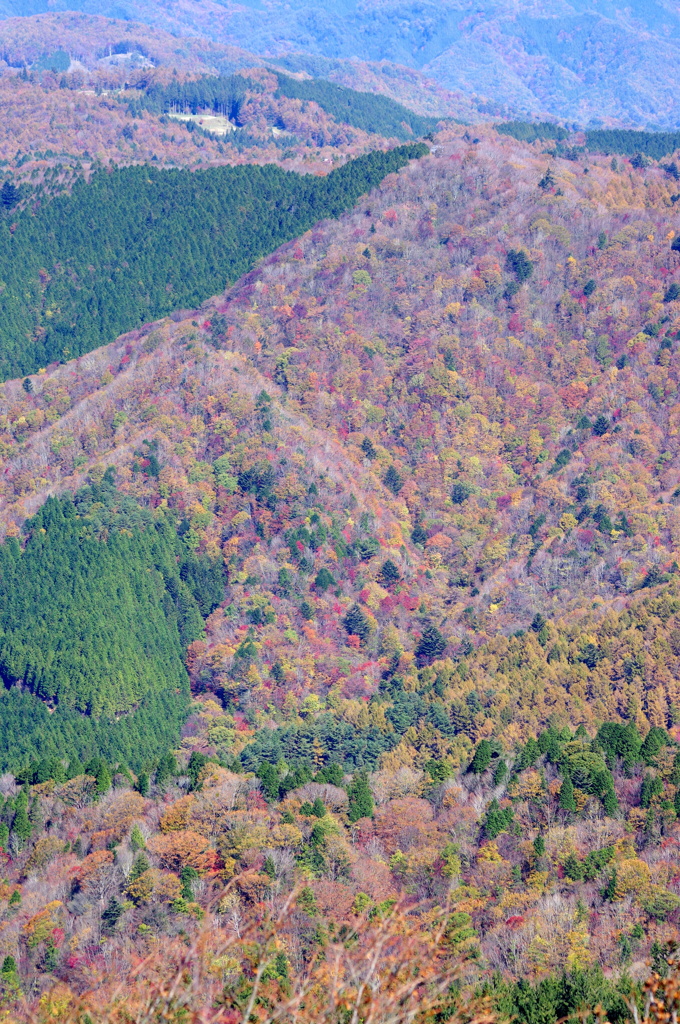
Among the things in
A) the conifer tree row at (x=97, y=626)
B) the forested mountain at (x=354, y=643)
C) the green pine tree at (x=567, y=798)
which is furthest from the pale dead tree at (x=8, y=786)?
the green pine tree at (x=567, y=798)

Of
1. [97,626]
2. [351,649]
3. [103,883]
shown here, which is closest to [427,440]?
[351,649]

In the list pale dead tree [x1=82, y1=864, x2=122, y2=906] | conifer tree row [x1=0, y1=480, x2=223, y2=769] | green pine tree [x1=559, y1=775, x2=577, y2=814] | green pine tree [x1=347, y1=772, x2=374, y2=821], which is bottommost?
conifer tree row [x1=0, y1=480, x2=223, y2=769]

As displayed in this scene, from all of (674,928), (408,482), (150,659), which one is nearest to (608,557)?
(408,482)

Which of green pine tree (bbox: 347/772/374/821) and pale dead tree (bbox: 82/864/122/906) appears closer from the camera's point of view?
pale dead tree (bbox: 82/864/122/906)

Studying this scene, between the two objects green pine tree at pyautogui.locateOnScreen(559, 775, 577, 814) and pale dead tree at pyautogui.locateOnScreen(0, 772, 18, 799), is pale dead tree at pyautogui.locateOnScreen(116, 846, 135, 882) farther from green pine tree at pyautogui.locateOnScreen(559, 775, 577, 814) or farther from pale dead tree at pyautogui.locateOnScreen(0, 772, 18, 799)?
green pine tree at pyautogui.locateOnScreen(559, 775, 577, 814)

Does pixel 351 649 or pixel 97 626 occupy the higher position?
pixel 97 626

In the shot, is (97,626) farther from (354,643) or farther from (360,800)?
(360,800)

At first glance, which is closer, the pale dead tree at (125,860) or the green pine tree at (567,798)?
the pale dead tree at (125,860)

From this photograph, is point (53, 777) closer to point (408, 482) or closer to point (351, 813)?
point (351, 813)

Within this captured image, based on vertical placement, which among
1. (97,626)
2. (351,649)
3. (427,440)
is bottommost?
(351,649)

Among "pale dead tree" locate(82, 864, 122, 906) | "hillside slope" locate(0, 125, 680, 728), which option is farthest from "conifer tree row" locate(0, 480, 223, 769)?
"pale dead tree" locate(82, 864, 122, 906)

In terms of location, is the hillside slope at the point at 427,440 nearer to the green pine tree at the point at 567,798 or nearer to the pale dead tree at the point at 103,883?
the green pine tree at the point at 567,798
